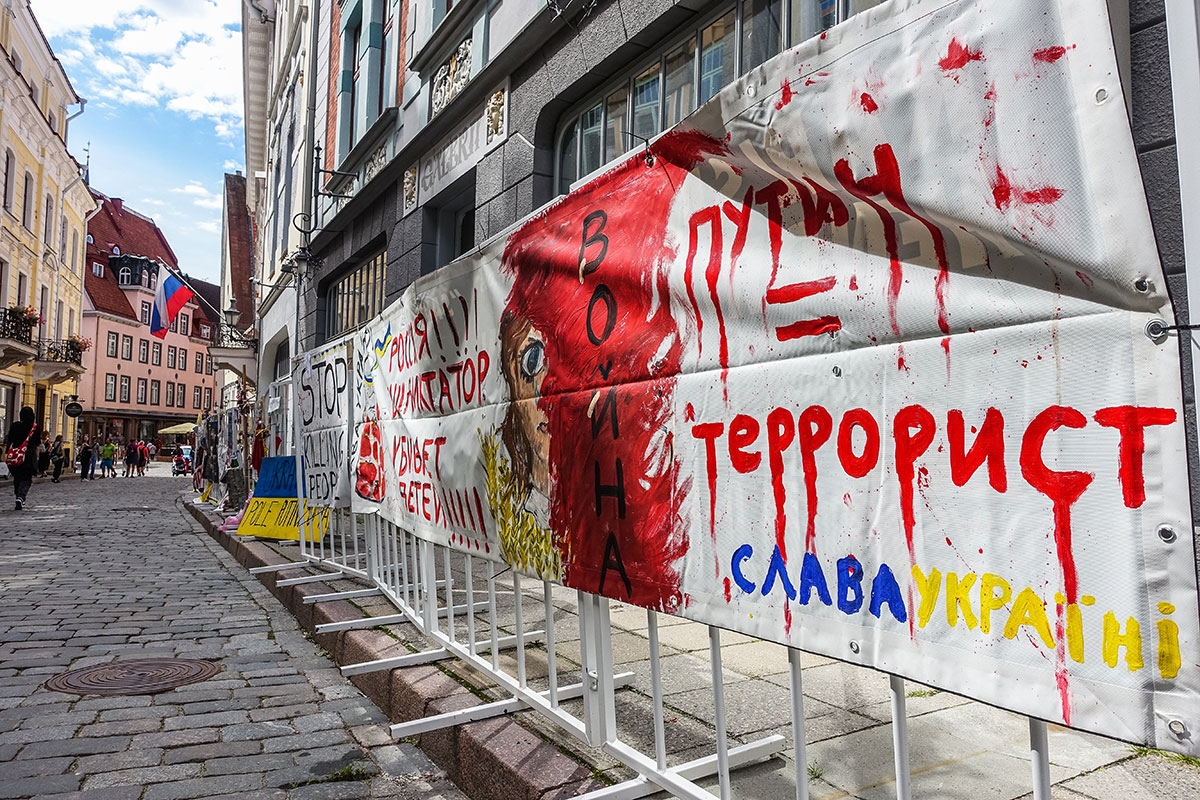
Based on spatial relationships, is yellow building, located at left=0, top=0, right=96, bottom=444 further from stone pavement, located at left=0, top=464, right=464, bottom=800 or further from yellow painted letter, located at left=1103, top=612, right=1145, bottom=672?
yellow painted letter, located at left=1103, top=612, right=1145, bottom=672

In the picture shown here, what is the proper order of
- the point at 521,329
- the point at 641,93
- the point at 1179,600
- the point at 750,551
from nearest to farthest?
the point at 1179,600 → the point at 750,551 → the point at 521,329 → the point at 641,93

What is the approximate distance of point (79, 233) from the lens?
40562mm

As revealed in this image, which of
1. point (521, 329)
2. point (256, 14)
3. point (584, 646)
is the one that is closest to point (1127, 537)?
point (584, 646)

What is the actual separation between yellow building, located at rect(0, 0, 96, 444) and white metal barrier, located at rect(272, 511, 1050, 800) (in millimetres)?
29680

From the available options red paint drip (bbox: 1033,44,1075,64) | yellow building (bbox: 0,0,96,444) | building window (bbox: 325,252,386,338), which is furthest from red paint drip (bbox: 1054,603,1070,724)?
yellow building (bbox: 0,0,96,444)

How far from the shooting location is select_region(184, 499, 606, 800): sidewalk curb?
280cm

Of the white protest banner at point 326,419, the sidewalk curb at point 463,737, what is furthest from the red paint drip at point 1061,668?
the white protest banner at point 326,419

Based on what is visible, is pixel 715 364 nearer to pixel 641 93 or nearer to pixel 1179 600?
pixel 1179 600

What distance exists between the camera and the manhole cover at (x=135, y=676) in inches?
180

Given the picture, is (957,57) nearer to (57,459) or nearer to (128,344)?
(57,459)

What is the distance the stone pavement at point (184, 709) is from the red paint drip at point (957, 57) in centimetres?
293

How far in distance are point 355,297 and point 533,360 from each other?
11213mm

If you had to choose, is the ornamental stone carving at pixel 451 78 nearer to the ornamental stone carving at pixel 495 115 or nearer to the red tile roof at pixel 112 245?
the ornamental stone carving at pixel 495 115

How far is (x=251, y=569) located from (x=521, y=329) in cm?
648
